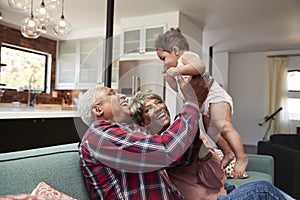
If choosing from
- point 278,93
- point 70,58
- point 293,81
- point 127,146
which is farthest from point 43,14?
point 293,81

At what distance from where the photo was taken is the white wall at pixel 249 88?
22.0 ft

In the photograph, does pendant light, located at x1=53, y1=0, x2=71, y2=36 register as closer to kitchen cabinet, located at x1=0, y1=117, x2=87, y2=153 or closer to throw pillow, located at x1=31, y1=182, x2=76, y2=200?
kitchen cabinet, located at x1=0, y1=117, x2=87, y2=153

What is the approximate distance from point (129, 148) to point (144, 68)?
27 centimetres

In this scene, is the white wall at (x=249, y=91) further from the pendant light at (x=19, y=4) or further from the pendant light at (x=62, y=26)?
the pendant light at (x=19, y=4)

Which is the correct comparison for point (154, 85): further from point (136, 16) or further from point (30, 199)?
point (136, 16)

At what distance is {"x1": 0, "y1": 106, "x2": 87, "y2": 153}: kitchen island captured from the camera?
223cm

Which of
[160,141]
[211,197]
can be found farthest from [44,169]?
[211,197]

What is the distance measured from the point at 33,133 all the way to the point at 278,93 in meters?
5.63

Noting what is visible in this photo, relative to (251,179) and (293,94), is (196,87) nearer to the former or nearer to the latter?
(251,179)

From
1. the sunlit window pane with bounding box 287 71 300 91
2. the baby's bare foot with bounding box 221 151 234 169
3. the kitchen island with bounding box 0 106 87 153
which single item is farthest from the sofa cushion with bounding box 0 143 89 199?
the sunlit window pane with bounding box 287 71 300 91

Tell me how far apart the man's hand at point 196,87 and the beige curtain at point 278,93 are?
20.7 ft

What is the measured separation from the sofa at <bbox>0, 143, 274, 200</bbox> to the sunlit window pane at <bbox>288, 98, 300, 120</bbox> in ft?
20.6

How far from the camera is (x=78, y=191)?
105cm

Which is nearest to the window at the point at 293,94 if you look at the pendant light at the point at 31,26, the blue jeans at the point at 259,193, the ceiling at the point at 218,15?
the ceiling at the point at 218,15
